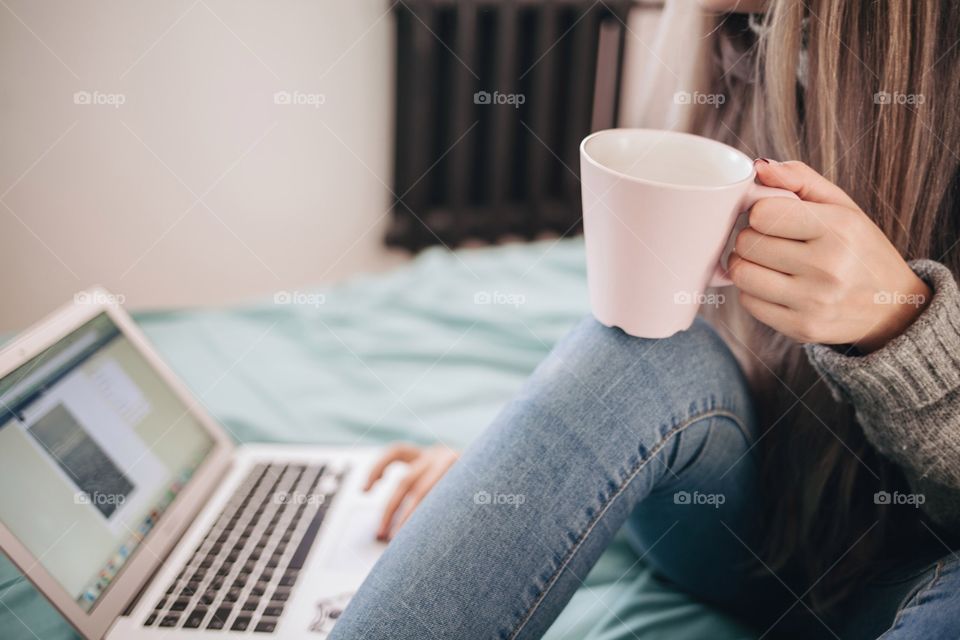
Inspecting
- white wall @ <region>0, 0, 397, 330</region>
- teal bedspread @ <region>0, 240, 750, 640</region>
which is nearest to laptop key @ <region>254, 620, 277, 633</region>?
teal bedspread @ <region>0, 240, 750, 640</region>

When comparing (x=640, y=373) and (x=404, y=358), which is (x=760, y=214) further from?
(x=404, y=358)

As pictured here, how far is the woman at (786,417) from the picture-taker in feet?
1.57

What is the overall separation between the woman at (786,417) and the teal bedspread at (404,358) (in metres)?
0.08

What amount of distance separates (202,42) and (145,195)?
38 centimetres

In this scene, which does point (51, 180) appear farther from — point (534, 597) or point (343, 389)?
point (534, 597)

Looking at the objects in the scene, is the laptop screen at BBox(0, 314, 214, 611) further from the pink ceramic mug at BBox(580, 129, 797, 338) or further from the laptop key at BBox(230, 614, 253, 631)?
the pink ceramic mug at BBox(580, 129, 797, 338)

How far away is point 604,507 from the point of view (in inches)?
20.5

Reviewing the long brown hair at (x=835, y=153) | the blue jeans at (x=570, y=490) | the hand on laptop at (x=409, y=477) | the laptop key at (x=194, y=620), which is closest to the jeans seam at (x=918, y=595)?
the blue jeans at (x=570, y=490)

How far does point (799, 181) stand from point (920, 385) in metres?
0.16

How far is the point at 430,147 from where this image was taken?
1.93 m

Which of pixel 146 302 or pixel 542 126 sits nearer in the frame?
pixel 146 302

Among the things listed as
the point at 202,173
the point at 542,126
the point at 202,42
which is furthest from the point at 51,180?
the point at 542,126

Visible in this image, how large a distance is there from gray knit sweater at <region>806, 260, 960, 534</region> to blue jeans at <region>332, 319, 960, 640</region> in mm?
73

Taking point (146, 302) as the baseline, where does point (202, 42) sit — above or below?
above
